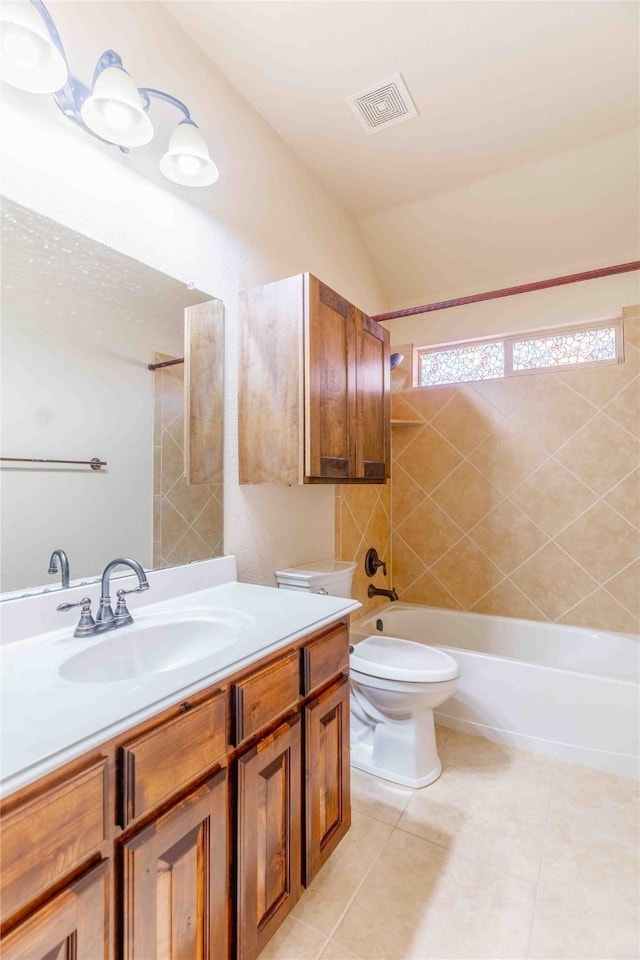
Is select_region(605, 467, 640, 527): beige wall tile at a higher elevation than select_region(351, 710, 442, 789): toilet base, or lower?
higher

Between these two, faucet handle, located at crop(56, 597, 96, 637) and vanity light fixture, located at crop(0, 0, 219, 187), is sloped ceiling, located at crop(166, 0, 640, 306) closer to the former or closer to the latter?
vanity light fixture, located at crop(0, 0, 219, 187)

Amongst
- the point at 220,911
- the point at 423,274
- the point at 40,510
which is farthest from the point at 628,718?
the point at 423,274

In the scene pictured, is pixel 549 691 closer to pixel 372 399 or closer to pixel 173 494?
pixel 372 399

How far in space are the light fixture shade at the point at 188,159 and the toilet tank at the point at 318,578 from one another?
1.45m

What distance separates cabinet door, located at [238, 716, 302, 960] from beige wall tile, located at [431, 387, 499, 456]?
83.5 inches

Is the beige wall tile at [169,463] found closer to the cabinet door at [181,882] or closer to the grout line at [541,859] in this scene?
the cabinet door at [181,882]

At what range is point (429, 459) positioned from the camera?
2920 millimetres

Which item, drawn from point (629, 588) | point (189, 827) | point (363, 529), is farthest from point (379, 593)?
point (189, 827)

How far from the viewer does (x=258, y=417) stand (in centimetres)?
167

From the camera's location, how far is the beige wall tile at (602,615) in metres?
2.36

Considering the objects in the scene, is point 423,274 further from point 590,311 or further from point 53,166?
point 53,166

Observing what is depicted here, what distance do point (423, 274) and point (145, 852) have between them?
2.98 m

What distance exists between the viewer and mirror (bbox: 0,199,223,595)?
107 cm

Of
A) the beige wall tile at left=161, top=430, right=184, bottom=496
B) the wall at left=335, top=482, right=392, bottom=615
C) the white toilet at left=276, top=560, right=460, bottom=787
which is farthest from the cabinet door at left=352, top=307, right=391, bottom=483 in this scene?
the beige wall tile at left=161, top=430, right=184, bottom=496
